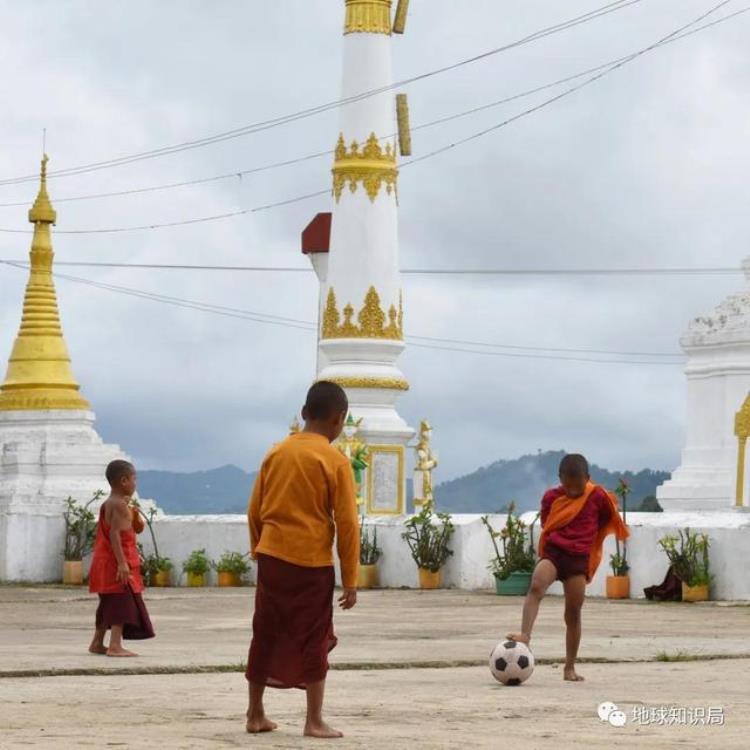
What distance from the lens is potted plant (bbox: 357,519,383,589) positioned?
89.3ft

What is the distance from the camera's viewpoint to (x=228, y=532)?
28.9 meters

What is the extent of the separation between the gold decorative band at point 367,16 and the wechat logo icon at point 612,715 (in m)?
23.3

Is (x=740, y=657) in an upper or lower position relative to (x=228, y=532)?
lower

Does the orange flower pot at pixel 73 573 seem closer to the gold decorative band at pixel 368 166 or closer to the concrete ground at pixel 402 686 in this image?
the gold decorative band at pixel 368 166

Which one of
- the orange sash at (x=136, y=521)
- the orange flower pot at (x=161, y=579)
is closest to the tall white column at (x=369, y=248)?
the orange flower pot at (x=161, y=579)

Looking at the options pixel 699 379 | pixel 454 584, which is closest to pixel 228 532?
pixel 454 584

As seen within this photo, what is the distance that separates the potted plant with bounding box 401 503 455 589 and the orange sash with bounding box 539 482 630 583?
1309cm

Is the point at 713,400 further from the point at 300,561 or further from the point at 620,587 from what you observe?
the point at 300,561

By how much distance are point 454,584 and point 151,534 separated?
5384mm

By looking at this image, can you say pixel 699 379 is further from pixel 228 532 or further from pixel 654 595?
pixel 654 595

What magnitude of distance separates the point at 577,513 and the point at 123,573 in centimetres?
338

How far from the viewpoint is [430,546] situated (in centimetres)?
2636

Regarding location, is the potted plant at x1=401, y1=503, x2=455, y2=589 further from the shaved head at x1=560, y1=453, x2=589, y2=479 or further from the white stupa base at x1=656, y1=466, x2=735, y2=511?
the shaved head at x1=560, y1=453, x2=589, y2=479

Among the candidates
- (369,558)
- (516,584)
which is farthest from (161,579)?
(516,584)
